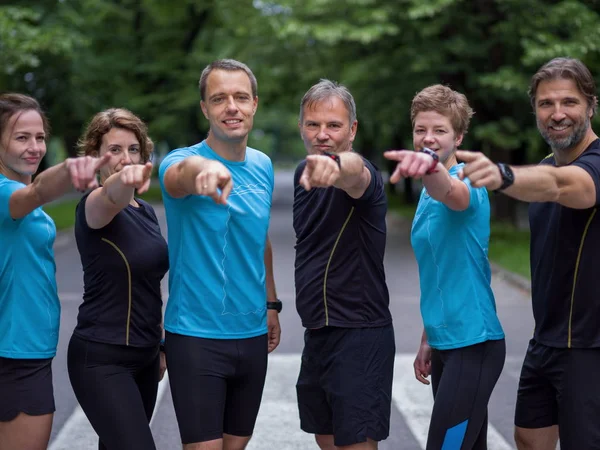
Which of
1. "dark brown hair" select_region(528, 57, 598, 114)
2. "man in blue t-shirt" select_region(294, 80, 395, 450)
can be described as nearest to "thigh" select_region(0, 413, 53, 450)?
"man in blue t-shirt" select_region(294, 80, 395, 450)

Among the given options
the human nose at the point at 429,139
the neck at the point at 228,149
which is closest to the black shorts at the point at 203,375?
the neck at the point at 228,149

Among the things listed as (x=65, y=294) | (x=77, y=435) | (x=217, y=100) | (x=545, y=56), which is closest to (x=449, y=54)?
(x=545, y=56)

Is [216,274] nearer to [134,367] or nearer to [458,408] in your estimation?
[134,367]

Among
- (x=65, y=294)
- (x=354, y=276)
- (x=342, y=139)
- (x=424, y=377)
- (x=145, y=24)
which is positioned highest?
(x=145, y=24)

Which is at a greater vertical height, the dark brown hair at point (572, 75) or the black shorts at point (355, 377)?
the dark brown hair at point (572, 75)

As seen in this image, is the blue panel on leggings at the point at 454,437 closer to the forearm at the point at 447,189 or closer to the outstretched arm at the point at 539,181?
the forearm at the point at 447,189

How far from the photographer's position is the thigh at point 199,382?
4.06 m

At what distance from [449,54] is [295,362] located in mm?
11591

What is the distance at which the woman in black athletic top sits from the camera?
13.4 feet

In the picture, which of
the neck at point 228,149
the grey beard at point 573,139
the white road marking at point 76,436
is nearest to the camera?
the grey beard at point 573,139

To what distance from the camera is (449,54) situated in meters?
18.8

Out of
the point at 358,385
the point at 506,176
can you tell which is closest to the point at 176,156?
the point at 358,385

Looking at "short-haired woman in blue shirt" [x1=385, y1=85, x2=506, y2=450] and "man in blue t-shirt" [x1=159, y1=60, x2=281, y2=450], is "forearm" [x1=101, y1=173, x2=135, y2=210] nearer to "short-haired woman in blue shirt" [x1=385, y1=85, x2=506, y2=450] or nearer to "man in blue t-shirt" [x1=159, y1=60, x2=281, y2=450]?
"man in blue t-shirt" [x1=159, y1=60, x2=281, y2=450]

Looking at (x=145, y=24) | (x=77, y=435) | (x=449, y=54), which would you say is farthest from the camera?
(x=145, y=24)
